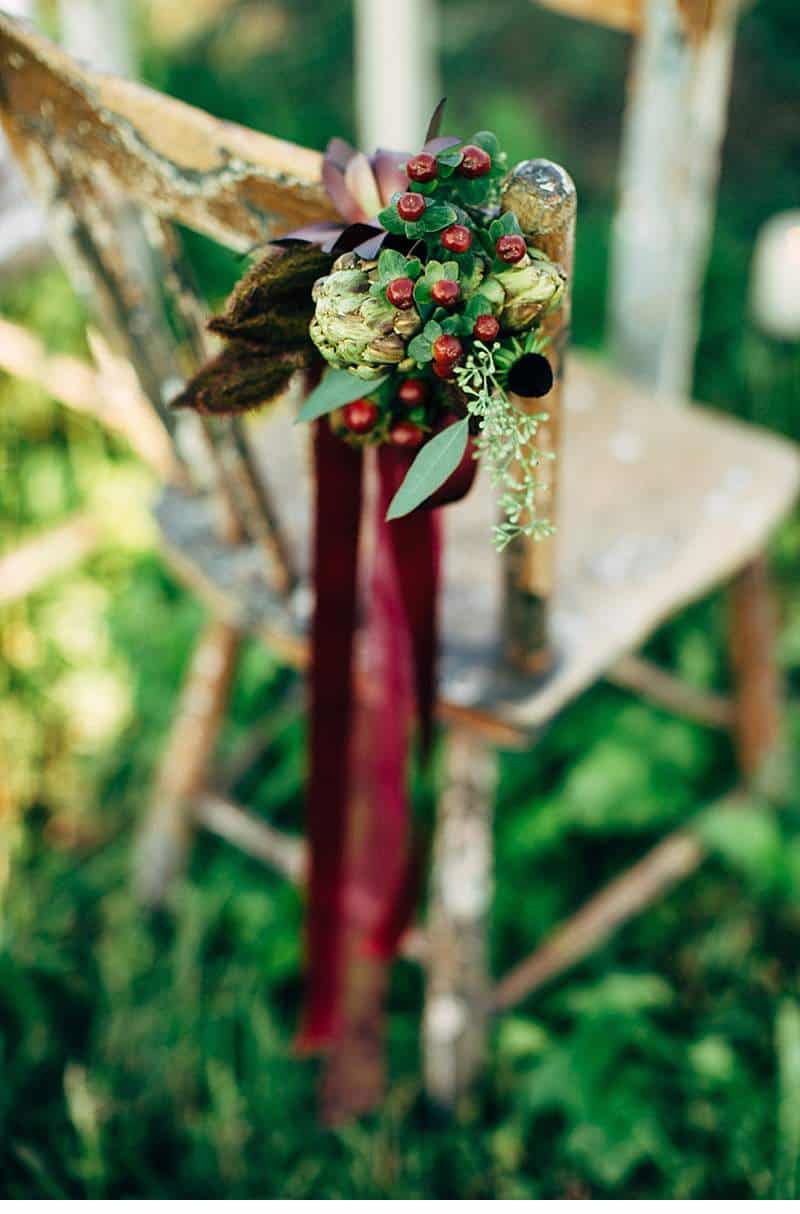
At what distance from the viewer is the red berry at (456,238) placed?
585 millimetres

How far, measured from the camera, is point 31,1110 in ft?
4.22

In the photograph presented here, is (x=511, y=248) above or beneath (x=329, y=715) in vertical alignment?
above

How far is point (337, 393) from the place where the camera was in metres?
0.66

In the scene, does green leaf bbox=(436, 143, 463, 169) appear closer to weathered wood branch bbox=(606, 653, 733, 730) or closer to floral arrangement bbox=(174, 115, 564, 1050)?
floral arrangement bbox=(174, 115, 564, 1050)

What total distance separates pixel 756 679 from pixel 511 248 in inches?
38.1

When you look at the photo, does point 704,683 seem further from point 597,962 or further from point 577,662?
point 577,662

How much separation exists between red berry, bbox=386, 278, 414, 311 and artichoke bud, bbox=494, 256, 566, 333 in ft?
0.17

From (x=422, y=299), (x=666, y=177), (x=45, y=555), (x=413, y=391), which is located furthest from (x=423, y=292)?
(x=45, y=555)

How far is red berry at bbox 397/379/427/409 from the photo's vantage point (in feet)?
2.28

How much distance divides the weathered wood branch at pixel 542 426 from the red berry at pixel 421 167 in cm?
5

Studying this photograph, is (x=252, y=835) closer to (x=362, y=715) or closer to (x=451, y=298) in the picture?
(x=362, y=715)

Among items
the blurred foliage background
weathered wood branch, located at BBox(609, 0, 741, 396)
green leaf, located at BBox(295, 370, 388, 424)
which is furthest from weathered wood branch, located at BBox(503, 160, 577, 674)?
weathered wood branch, located at BBox(609, 0, 741, 396)

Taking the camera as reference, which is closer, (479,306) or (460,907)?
(479,306)

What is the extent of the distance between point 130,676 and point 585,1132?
976mm
